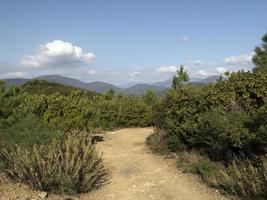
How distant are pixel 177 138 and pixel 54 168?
19.4 ft

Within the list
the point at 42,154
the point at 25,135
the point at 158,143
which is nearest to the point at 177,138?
the point at 158,143

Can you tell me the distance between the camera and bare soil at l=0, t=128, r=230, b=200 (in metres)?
8.16

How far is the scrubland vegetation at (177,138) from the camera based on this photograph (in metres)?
8.20

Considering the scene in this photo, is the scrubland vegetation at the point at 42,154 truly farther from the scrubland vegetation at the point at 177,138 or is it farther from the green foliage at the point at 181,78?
the green foliage at the point at 181,78

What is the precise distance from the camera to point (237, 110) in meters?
11.3

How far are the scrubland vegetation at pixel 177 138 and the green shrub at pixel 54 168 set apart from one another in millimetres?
22

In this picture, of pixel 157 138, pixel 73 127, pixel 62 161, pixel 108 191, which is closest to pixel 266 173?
pixel 108 191

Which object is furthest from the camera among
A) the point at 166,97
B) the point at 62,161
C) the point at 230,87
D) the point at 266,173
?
the point at 166,97

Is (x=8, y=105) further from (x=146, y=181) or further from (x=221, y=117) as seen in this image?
(x=221, y=117)

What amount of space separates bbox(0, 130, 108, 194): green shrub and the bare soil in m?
0.25

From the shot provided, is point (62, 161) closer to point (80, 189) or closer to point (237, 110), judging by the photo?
point (80, 189)

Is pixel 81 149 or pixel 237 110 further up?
pixel 237 110

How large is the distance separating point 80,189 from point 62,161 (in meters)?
0.80

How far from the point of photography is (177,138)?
1305 cm
